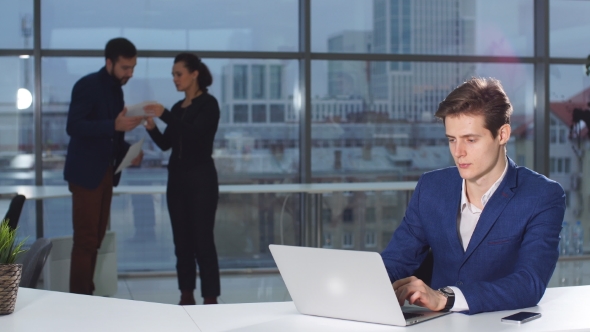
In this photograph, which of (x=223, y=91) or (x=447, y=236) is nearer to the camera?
(x=447, y=236)

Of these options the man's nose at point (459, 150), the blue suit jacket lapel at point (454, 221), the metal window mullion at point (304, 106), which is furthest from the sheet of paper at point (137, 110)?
the man's nose at point (459, 150)

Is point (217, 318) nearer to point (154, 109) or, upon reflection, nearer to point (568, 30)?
point (154, 109)

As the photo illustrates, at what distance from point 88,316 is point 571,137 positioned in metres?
5.98

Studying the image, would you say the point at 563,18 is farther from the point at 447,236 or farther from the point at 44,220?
the point at 447,236

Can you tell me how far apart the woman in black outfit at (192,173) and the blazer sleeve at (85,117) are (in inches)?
10.1

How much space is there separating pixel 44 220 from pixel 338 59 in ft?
9.00

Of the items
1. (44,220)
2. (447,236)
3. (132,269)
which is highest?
(447,236)

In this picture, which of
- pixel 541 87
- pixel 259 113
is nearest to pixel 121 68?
pixel 259 113

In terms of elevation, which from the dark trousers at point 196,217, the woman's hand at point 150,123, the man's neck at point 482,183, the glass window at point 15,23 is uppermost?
the glass window at point 15,23

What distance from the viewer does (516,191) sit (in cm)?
216

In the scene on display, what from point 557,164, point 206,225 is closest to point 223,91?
point 206,225

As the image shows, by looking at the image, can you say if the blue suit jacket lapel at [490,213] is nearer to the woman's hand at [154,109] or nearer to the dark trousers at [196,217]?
the dark trousers at [196,217]

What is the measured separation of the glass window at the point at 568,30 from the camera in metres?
6.89

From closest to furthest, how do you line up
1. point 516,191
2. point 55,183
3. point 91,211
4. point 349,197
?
point 516,191 → point 91,211 → point 55,183 → point 349,197
